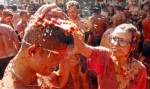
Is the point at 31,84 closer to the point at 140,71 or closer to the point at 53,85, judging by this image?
the point at 53,85

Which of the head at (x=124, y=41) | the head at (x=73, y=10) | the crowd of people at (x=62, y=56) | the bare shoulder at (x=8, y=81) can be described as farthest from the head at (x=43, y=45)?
the head at (x=73, y=10)

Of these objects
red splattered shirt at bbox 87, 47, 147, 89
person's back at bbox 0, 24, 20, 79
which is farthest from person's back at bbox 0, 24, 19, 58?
red splattered shirt at bbox 87, 47, 147, 89

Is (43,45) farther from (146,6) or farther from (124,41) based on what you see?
(146,6)

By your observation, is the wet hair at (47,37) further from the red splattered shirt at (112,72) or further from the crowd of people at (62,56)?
the red splattered shirt at (112,72)

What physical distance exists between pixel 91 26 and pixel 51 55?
5448mm

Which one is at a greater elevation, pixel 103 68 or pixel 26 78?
pixel 26 78

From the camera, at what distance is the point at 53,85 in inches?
94.7

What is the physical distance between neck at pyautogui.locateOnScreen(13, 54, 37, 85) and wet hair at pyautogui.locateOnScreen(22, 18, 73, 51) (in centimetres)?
10

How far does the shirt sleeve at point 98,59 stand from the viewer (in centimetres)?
298

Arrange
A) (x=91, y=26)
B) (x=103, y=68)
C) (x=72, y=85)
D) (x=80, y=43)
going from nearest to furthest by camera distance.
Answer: (x=80, y=43)
(x=103, y=68)
(x=72, y=85)
(x=91, y=26)

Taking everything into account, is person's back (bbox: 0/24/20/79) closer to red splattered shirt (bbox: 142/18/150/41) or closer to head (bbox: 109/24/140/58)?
head (bbox: 109/24/140/58)

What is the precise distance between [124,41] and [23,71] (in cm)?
154

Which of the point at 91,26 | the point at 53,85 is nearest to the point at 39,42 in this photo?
the point at 53,85

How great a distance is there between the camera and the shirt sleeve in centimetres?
298
